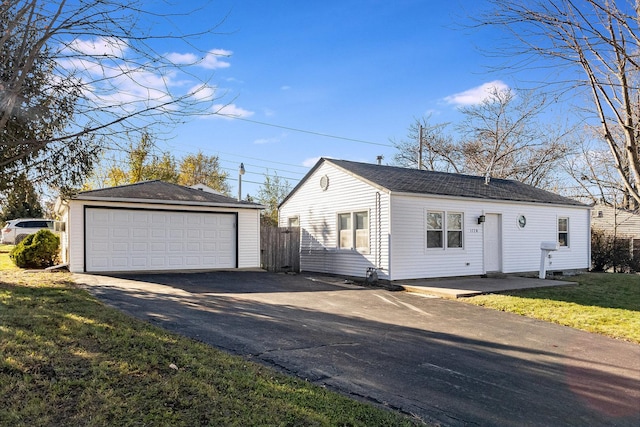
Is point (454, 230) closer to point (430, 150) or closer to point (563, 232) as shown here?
point (563, 232)

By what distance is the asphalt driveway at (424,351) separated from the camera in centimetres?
422

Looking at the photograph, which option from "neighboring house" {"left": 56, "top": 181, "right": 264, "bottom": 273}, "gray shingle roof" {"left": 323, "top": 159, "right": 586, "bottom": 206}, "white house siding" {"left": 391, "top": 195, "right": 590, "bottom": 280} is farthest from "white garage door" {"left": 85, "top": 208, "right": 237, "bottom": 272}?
"white house siding" {"left": 391, "top": 195, "right": 590, "bottom": 280}

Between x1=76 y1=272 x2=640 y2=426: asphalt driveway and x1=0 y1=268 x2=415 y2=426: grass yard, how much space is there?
493 mm

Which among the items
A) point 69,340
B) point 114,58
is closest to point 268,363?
point 69,340

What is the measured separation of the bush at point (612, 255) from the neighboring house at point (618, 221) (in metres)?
4.46

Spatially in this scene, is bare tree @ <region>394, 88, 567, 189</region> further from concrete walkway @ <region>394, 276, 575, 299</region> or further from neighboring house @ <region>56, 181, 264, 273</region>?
neighboring house @ <region>56, 181, 264, 273</region>

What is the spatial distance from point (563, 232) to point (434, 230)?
7384 millimetres

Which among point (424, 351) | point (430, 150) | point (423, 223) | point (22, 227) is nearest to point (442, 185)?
point (423, 223)

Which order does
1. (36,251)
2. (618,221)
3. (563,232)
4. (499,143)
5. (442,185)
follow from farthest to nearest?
(499,143), (618,221), (563,232), (442,185), (36,251)

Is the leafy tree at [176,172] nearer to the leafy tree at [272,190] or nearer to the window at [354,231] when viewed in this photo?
the leafy tree at [272,190]

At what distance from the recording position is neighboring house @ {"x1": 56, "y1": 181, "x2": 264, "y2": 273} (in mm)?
13562

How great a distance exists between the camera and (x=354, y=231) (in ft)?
48.4

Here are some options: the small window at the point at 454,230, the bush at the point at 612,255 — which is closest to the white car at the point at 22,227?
the small window at the point at 454,230

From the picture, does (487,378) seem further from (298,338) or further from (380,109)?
(380,109)
